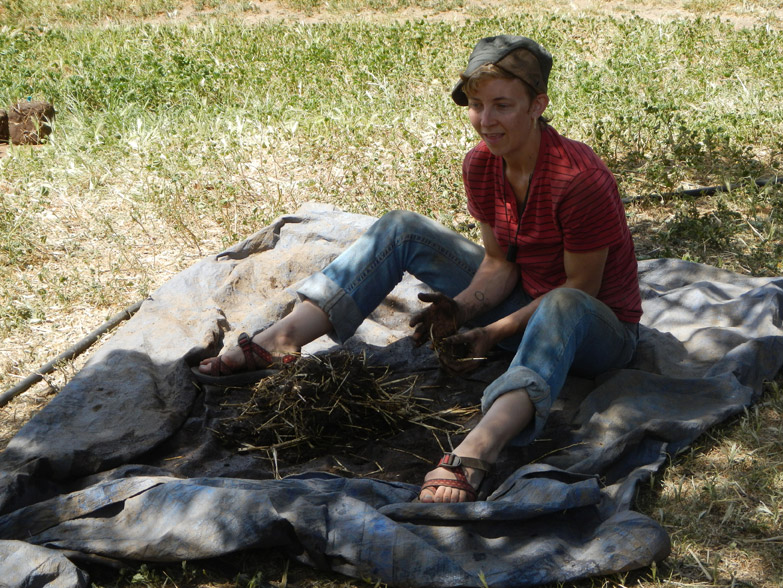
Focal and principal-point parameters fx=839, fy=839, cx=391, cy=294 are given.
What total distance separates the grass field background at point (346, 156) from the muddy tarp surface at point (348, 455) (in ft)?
0.45

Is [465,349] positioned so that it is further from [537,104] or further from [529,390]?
[537,104]

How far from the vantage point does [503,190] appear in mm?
3113

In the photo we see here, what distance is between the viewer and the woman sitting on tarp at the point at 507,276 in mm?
2719

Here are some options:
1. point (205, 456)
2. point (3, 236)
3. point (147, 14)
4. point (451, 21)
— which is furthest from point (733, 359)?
point (147, 14)

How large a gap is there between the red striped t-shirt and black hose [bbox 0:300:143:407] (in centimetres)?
190

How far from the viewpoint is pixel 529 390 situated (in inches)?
105

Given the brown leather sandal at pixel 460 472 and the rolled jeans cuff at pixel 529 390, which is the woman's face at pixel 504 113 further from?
the brown leather sandal at pixel 460 472

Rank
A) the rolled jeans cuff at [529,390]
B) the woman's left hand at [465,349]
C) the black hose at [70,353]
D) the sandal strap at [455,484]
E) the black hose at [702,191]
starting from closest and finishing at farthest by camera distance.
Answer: the sandal strap at [455,484]
the rolled jeans cuff at [529,390]
the woman's left hand at [465,349]
the black hose at [70,353]
the black hose at [702,191]

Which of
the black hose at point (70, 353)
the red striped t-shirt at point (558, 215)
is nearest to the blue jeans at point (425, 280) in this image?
the red striped t-shirt at point (558, 215)

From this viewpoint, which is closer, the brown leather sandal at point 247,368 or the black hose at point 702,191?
the brown leather sandal at point 247,368

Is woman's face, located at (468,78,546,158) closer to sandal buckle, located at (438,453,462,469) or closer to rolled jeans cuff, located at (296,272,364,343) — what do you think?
rolled jeans cuff, located at (296,272,364,343)

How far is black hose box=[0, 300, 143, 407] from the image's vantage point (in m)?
3.58

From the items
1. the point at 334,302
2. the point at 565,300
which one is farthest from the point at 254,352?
the point at 565,300

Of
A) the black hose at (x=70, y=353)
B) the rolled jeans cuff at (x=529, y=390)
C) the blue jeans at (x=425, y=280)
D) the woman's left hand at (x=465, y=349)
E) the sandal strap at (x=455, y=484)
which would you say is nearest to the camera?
the sandal strap at (x=455, y=484)
